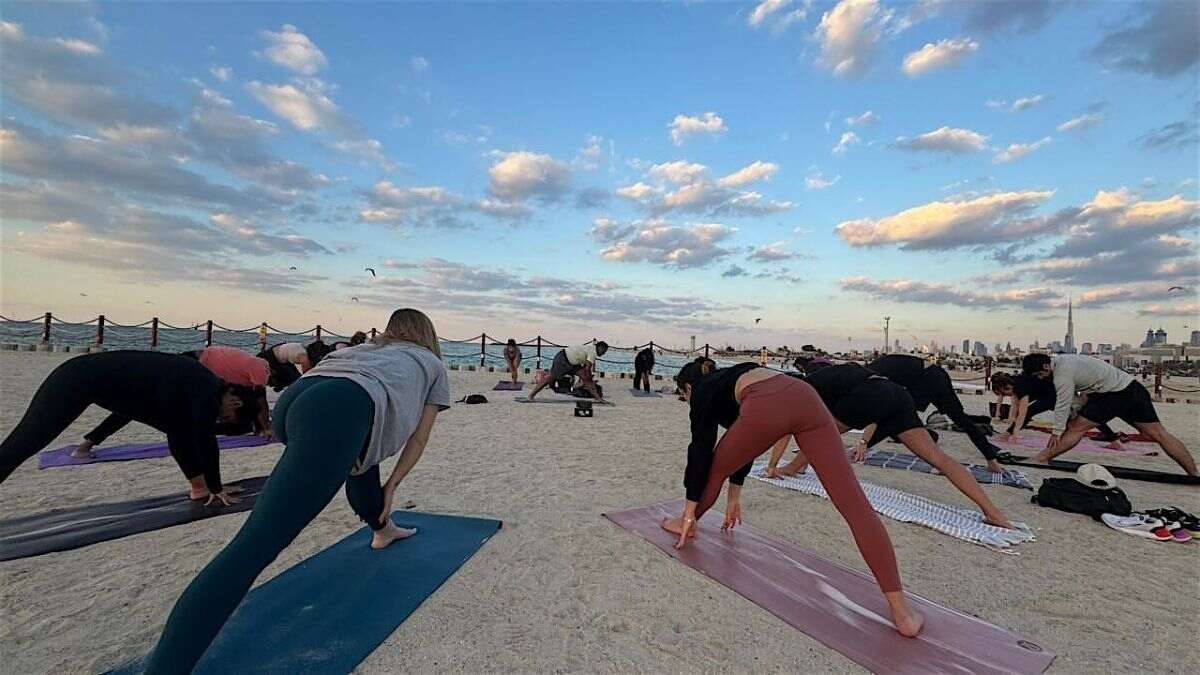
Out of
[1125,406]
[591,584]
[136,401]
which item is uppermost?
[1125,406]

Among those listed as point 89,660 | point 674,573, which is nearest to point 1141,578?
point 674,573

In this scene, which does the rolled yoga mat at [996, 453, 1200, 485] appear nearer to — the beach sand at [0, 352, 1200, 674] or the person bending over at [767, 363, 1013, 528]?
the beach sand at [0, 352, 1200, 674]

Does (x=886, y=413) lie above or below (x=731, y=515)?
above

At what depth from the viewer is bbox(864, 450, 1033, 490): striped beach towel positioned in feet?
16.5

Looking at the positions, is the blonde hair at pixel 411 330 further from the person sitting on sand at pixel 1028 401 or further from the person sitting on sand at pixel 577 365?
the person sitting on sand at pixel 577 365

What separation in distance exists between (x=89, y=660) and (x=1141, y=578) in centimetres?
502

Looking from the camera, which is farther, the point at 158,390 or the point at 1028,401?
the point at 1028,401

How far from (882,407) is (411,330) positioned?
309cm

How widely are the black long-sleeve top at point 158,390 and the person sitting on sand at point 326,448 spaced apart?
4.66ft

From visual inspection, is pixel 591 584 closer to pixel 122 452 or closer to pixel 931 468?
pixel 931 468

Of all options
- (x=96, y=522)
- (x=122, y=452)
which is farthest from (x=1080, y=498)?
(x=122, y=452)

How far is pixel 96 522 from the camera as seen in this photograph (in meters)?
3.22

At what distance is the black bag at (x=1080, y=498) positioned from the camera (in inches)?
157

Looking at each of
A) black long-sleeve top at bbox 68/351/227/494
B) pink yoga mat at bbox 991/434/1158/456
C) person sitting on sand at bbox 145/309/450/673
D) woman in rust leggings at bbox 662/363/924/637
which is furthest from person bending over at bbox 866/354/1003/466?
black long-sleeve top at bbox 68/351/227/494
